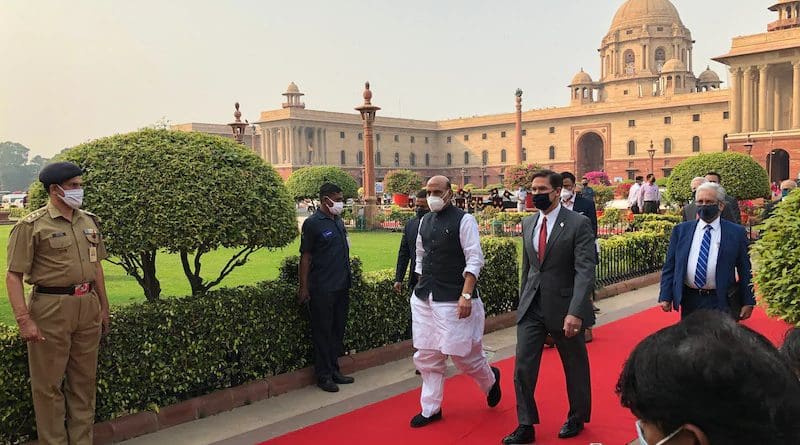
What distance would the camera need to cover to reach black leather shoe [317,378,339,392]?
5305mm

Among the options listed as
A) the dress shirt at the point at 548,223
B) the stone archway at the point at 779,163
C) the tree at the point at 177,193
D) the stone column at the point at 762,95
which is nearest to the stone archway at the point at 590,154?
the stone column at the point at 762,95

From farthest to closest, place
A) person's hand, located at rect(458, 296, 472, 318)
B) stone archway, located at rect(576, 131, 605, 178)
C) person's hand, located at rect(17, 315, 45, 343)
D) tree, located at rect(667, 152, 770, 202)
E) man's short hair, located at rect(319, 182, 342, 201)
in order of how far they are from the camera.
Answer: stone archway, located at rect(576, 131, 605, 178) → tree, located at rect(667, 152, 770, 202) → man's short hair, located at rect(319, 182, 342, 201) → person's hand, located at rect(458, 296, 472, 318) → person's hand, located at rect(17, 315, 45, 343)

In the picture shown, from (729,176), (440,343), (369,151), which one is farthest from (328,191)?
(369,151)

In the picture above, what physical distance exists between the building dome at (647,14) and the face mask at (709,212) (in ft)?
229

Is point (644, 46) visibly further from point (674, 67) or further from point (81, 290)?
point (81, 290)

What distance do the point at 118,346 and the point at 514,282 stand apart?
4.77 m

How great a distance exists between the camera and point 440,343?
446cm

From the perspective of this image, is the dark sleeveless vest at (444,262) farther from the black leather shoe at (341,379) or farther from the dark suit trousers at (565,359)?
the black leather shoe at (341,379)

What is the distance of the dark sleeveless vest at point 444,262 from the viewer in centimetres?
451

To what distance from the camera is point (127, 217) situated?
4.59 meters

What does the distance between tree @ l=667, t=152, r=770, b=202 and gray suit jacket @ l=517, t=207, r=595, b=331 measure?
14.9 metres

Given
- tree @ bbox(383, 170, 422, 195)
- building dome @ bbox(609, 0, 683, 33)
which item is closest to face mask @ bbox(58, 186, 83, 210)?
tree @ bbox(383, 170, 422, 195)

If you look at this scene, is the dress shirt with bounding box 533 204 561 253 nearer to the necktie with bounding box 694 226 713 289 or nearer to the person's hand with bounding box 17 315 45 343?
the necktie with bounding box 694 226 713 289

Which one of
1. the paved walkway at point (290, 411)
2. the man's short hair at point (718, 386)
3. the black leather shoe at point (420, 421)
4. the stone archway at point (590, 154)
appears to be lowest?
the paved walkway at point (290, 411)
